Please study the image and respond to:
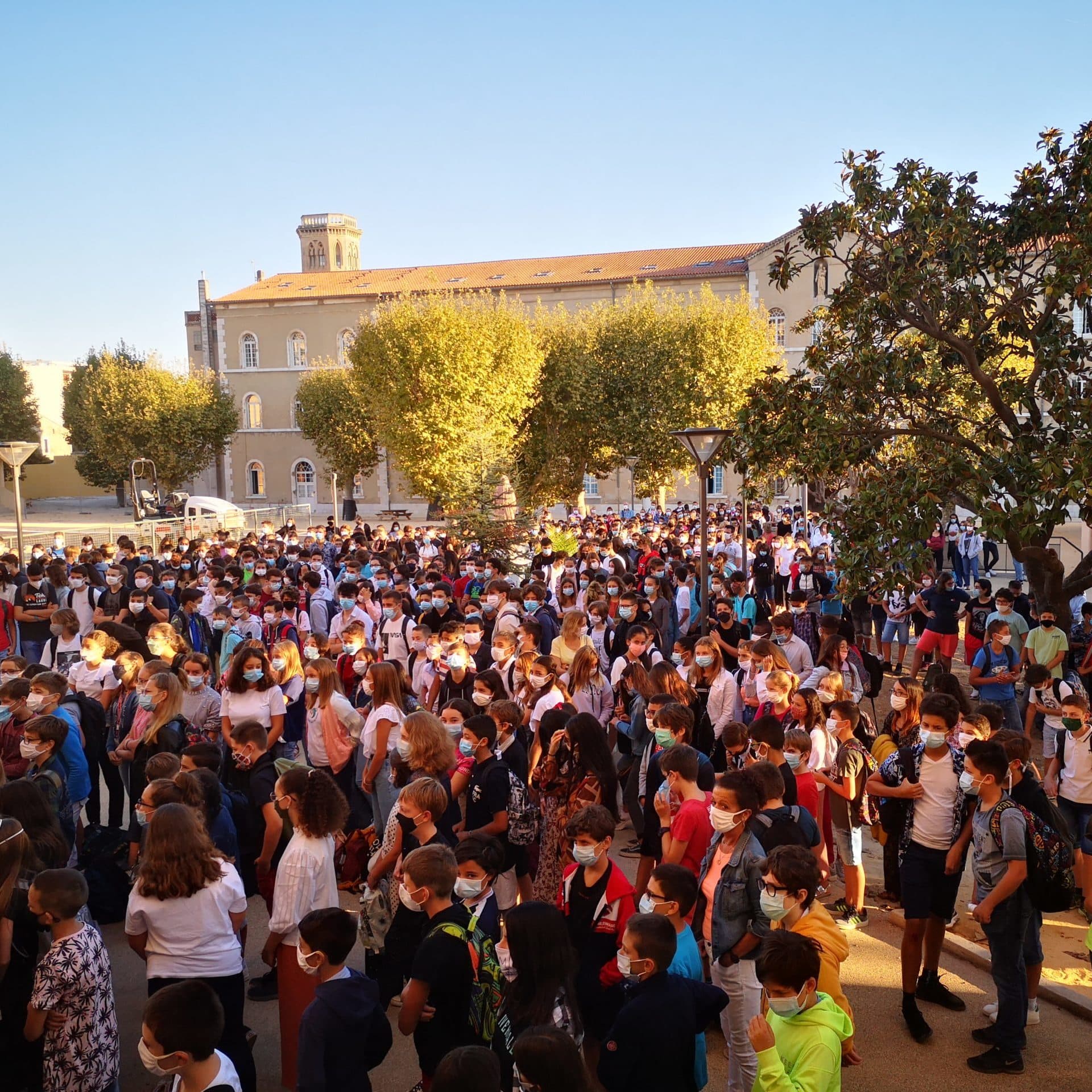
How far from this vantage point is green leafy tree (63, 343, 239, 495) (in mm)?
47844

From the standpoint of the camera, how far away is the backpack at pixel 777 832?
4.71m

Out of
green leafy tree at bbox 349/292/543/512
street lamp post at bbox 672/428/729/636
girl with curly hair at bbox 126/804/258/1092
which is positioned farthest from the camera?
green leafy tree at bbox 349/292/543/512

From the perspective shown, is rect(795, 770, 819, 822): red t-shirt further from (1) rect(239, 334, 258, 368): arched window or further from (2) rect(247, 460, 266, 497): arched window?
(1) rect(239, 334, 258, 368): arched window

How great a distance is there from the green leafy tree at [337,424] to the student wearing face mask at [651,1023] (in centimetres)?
4542

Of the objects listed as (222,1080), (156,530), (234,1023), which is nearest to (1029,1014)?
(234,1023)

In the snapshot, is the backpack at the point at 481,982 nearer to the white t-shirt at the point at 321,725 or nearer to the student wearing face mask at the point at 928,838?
the student wearing face mask at the point at 928,838

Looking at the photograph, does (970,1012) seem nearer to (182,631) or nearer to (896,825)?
(896,825)

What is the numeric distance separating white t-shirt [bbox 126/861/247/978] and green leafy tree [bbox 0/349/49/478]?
59336mm

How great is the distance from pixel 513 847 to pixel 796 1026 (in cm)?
257

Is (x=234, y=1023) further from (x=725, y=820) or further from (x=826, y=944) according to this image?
(x=826, y=944)

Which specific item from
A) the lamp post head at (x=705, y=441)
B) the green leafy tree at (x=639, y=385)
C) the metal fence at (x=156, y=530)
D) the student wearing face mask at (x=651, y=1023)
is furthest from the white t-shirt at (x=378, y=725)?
the green leafy tree at (x=639, y=385)

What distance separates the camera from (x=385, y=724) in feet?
22.2

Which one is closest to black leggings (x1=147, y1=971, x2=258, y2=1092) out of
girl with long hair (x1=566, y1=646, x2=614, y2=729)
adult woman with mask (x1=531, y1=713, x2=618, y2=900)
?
adult woman with mask (x1=531, y1=713, x2=618, y2=900)

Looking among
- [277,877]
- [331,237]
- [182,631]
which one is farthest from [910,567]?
[331,237]
